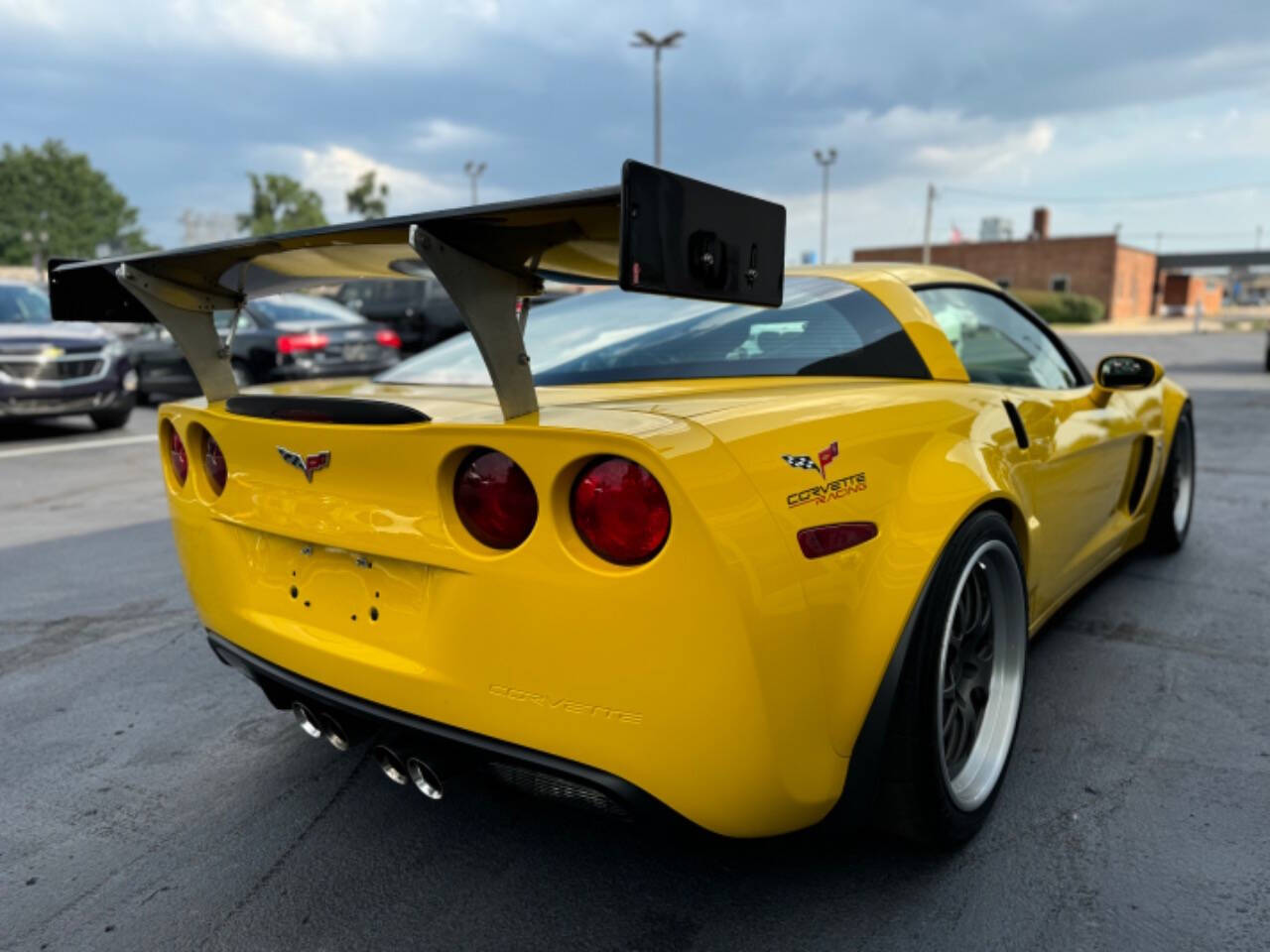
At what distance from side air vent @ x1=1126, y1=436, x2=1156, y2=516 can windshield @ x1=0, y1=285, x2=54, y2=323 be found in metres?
9.48

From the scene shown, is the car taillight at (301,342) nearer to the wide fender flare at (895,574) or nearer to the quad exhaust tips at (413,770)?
the quad exhaust tips at (413,770)

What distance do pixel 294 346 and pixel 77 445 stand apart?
7.85 feet

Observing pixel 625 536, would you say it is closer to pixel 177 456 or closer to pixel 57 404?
pixel 177 456

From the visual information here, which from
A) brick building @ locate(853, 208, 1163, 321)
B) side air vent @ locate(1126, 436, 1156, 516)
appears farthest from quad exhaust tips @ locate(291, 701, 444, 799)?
brick building @ locate(853, 208, 1163, 321)

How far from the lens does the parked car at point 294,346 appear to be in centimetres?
1023


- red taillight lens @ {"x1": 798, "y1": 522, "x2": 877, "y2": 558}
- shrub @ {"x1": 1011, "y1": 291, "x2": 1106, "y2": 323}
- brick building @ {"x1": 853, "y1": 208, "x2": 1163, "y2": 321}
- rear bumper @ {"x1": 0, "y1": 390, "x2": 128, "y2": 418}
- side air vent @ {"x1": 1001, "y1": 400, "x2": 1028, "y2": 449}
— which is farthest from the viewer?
brick building @ {"x1": 853, "y1": 208, "x2": 1163, "y2": 321}

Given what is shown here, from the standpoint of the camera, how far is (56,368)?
8812 mm

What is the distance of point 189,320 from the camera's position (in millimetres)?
2262

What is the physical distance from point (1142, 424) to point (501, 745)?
9.62ft

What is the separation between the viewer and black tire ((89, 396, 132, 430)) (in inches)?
368

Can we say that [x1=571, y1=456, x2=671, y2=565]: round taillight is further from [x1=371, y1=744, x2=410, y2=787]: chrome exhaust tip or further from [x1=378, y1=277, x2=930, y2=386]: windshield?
[x1=378, y1=277, x2=930, y2=386]: windshield

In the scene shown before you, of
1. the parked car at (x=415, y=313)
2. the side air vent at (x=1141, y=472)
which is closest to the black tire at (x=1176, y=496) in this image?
the side air vent at (x=1141, y=472)

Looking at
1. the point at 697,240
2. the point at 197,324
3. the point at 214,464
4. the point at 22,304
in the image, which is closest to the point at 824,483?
the point at 697,240

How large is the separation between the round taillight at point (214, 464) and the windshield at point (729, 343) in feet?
2.35
